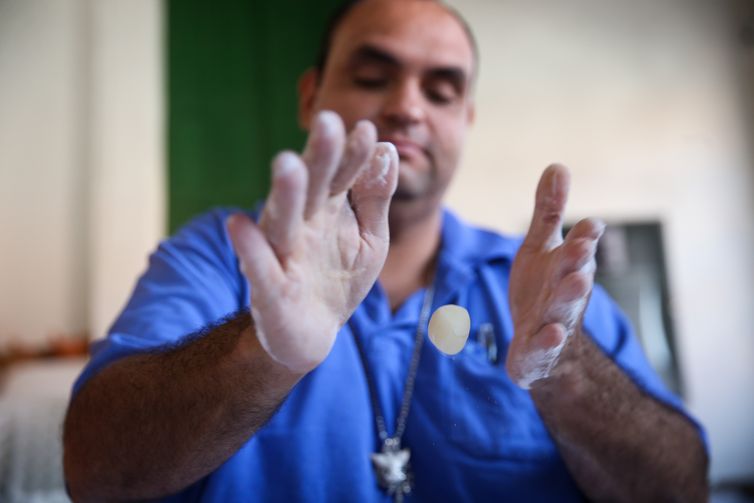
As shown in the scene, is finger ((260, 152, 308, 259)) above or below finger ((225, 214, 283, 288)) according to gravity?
above

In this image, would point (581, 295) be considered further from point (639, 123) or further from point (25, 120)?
point (25, 120)

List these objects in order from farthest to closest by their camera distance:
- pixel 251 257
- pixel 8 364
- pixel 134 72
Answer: pixel 134 72, pixel 8 364, pixel 251 257

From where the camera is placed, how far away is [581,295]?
0.36 m

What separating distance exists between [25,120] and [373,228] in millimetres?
2120

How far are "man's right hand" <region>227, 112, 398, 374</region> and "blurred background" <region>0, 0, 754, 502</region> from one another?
1.55 meters

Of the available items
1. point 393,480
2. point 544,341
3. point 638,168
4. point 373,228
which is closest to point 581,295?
point 544,341

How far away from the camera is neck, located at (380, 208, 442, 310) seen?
20.7 inches

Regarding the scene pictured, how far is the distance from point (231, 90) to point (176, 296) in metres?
1.54

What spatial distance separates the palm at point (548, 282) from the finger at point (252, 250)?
19 cm

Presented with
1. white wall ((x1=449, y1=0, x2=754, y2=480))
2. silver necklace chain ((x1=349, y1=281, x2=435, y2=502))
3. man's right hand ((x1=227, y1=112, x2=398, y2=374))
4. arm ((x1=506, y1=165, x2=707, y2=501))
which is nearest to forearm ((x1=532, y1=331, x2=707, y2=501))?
arm ((x1=506, y1=165, x2=707, y2=501))

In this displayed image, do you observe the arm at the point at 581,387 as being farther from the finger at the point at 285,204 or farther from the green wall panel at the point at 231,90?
the green wall panel at the point at 231,90

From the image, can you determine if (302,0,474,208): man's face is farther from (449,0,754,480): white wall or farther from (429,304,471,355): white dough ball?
(449,0,754,480): white wall

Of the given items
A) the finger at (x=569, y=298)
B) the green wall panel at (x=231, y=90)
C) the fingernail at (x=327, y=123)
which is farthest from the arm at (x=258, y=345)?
the green wall panel at (x=231, y=90)

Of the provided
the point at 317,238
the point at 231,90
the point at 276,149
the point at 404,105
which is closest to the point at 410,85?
the point at 404,105
